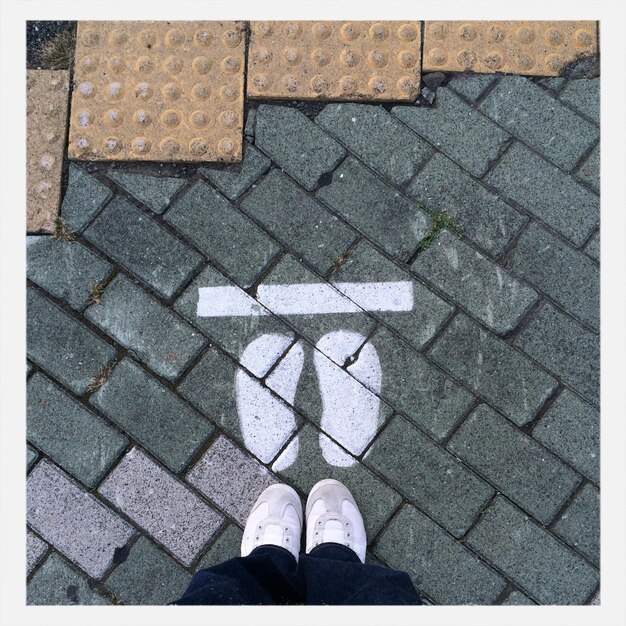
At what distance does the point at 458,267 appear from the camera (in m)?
3.15

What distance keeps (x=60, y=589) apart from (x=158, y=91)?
2544 mm

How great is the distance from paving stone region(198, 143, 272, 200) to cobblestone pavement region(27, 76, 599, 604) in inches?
0.4

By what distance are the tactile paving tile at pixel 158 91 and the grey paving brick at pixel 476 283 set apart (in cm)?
113

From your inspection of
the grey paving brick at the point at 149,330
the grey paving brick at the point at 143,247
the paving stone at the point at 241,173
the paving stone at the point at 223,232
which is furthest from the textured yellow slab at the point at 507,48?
the grey paving brick at the point at 149,330

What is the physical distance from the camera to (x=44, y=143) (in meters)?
3.21

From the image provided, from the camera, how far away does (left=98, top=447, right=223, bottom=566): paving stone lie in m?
3.10

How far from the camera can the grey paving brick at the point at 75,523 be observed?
3111 millimetres

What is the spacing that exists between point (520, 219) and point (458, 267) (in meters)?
0.40

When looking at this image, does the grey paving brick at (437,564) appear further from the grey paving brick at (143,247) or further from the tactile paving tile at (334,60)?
the tactile paving tile at (334,60)

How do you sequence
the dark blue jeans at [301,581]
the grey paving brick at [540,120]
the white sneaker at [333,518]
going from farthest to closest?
the grey paving brick at [540,120] < the white sneaker at [333,518] < the dark blue jeans at [301,581]

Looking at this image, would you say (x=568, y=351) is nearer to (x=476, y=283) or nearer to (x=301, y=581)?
(x=476, y=283)

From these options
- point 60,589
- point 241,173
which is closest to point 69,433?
point 60,589

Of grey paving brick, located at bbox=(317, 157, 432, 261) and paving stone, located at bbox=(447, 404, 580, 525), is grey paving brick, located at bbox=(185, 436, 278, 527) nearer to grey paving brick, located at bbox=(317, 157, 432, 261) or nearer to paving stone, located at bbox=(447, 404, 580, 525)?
paving stone, located at bbox=(447, 404, 580, 525)

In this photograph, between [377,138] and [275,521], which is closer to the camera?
[275,521]
